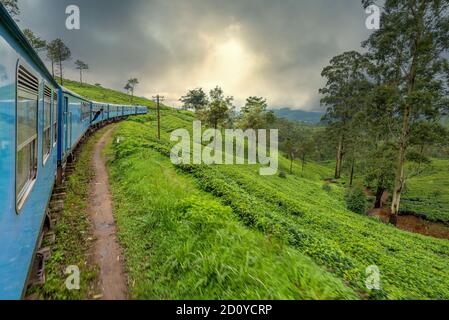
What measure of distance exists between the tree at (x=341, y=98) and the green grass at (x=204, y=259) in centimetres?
3031

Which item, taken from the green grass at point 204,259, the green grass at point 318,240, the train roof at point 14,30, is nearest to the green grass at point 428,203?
the green grass at point 318,240

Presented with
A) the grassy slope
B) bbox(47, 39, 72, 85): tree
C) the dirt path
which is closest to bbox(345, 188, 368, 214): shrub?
the grassy slope

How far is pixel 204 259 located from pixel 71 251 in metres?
2.97

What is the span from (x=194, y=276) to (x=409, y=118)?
56.9ft

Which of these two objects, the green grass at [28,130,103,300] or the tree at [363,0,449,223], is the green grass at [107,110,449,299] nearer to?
the green grass at [28,130,103,300]

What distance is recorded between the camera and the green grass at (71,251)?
374cm

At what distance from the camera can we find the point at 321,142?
38750 millimetres

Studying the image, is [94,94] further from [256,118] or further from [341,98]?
[341,98]

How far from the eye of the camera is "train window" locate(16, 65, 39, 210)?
2639mm

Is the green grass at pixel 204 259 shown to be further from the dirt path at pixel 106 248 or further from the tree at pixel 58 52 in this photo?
the tree at pixel 58 52

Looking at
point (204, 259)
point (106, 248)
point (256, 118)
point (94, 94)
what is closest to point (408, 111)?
point (204, 259)

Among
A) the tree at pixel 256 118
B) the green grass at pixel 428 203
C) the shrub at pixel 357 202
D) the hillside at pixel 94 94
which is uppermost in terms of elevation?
the hillside at pixel 94 94

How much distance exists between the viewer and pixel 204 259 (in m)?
3.99

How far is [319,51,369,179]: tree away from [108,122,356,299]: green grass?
30312 mm
